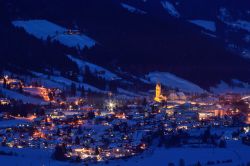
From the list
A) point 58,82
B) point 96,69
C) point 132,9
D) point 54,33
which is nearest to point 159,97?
point 58,82

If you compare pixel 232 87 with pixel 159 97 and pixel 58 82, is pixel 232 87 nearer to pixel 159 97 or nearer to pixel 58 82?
pixel 159 97

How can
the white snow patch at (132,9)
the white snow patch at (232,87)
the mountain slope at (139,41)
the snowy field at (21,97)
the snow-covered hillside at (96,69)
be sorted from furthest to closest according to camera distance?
the white snow patch at (132,9) < the mountain slope at (139,41) < the white snow patch at (232,87) < the snow-covered hillside at (96,69) < the snowy field at (21,97)

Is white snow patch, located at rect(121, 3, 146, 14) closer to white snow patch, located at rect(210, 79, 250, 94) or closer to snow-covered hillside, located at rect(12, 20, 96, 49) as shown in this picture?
snow-covered hillside, located at rect(12, 20, 96, 49)

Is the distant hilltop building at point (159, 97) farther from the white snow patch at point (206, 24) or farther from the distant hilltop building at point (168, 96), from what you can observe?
the white snow patch at point (206, 24)

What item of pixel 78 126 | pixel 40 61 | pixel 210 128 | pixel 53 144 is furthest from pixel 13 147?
pixel 40 61

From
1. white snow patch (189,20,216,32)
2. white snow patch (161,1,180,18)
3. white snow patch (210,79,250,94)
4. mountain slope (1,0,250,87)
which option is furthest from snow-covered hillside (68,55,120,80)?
white snow patch (161,1,180,18)

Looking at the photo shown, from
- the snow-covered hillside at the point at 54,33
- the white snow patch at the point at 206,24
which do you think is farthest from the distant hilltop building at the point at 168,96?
the white snow patch at the point at 206,24
